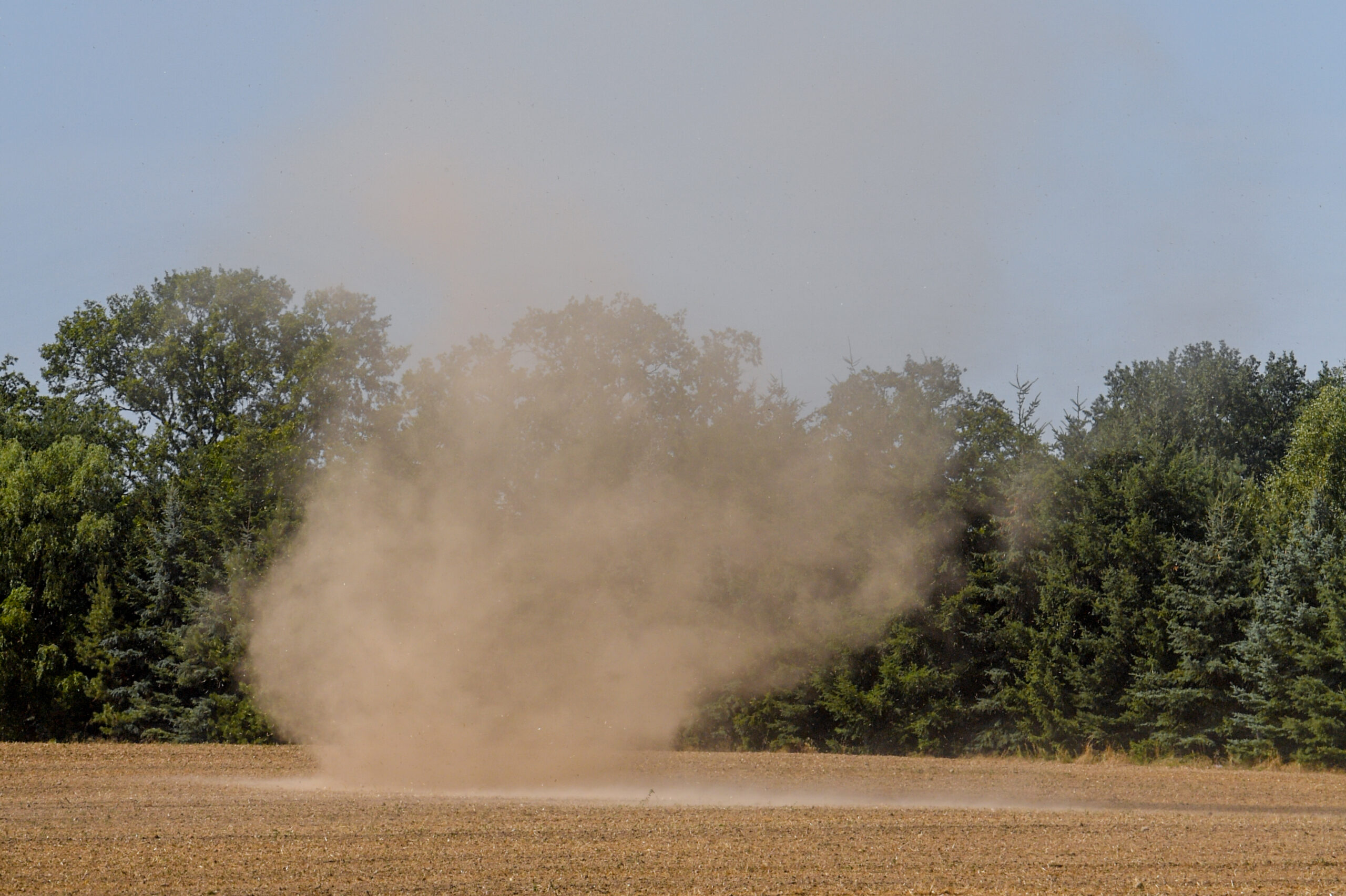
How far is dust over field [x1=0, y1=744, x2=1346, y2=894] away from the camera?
43.9ft

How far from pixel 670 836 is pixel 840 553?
16722 millimetres

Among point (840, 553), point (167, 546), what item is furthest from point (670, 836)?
point (167, 546)

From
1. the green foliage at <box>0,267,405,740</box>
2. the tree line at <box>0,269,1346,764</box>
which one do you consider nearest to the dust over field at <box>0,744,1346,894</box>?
the tree line at <box>0,269,1346,764</box>

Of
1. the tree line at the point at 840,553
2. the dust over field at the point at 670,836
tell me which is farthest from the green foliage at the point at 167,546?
the dust over field at the point at 670,836

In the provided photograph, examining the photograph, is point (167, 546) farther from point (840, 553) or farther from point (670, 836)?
point (670, 836)

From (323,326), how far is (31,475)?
11488 mm

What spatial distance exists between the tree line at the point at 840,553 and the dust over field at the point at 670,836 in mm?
6784

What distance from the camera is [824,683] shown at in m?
34.5

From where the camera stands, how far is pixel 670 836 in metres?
16.4

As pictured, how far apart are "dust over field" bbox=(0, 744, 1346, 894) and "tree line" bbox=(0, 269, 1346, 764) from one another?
678cm

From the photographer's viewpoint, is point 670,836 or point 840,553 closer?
point 670,836

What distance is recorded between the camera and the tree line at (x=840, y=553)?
2708 cm

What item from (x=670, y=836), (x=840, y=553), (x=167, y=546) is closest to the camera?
(x=670, y=836)

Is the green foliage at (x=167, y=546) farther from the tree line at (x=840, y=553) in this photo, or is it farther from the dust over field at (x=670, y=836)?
the dust over field at (x=670, y=836)
